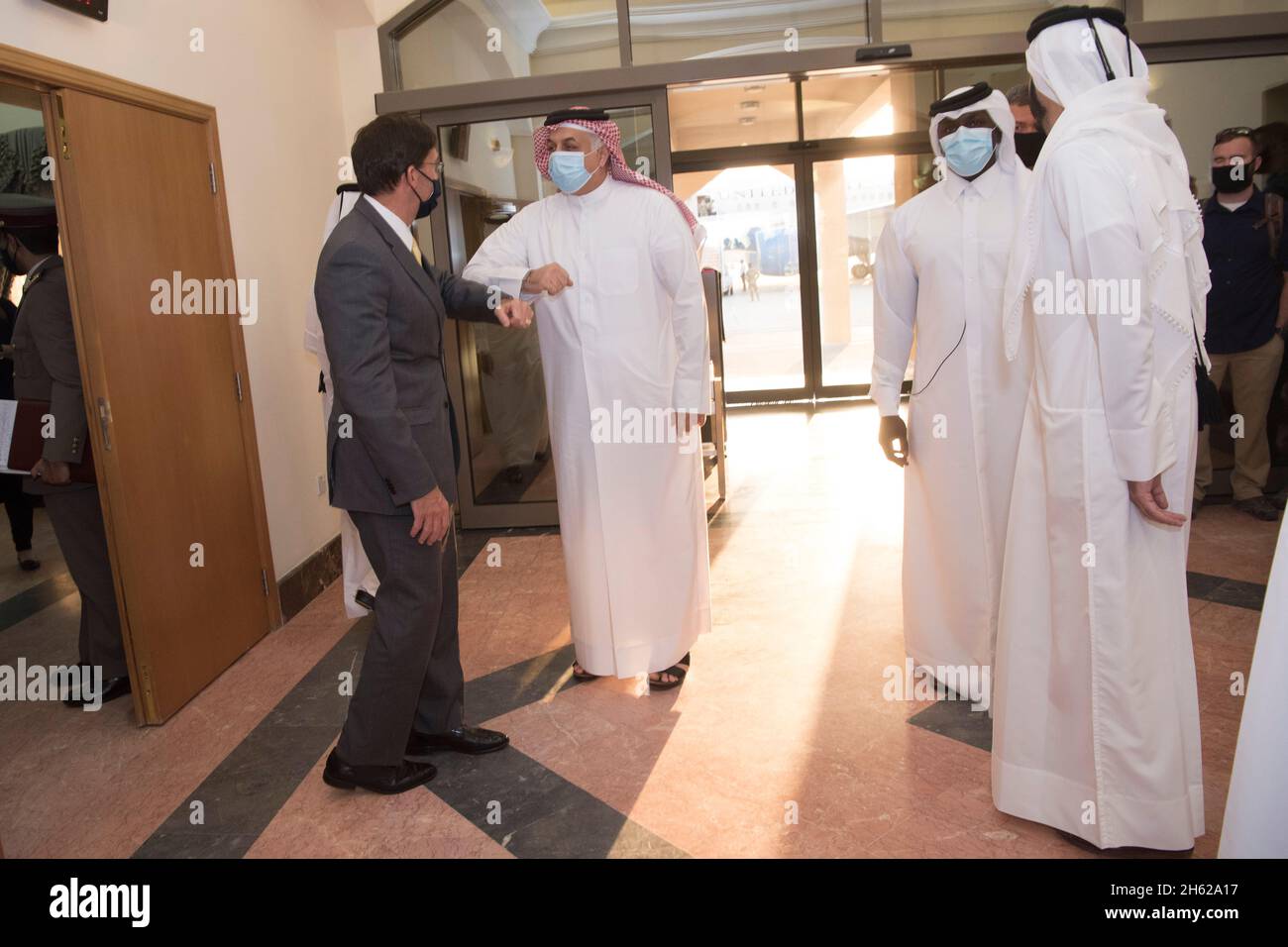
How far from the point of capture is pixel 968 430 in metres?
2.63

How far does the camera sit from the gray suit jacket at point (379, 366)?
213 cm

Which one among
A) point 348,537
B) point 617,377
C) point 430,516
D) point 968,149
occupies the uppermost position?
point 968,149

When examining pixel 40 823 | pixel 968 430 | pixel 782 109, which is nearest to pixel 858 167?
pixel 782 109

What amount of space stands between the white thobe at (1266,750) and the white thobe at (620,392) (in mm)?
1965

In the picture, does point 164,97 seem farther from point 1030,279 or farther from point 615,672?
point 1030,279

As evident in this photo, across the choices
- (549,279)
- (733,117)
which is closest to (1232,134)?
(549,279)

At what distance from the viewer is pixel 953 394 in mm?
2650

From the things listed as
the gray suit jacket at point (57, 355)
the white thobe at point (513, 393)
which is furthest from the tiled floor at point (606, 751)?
the white thobe at point (513, 393)

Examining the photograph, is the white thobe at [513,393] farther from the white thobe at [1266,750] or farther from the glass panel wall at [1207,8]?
the white thobe at [1266,750]

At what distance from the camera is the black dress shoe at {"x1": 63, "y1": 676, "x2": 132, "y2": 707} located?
325cm

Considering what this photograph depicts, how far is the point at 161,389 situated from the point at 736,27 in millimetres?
3197

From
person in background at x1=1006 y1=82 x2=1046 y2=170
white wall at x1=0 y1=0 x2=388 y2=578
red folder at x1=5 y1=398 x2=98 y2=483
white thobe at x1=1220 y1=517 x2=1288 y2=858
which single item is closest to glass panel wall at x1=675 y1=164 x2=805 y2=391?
white wall at x1=0 y1=0 x2=388 y2=578

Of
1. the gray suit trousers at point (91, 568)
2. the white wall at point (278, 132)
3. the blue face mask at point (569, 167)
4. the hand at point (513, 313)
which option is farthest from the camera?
the white wall at point (278, 132)

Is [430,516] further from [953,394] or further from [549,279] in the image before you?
[953,394]
